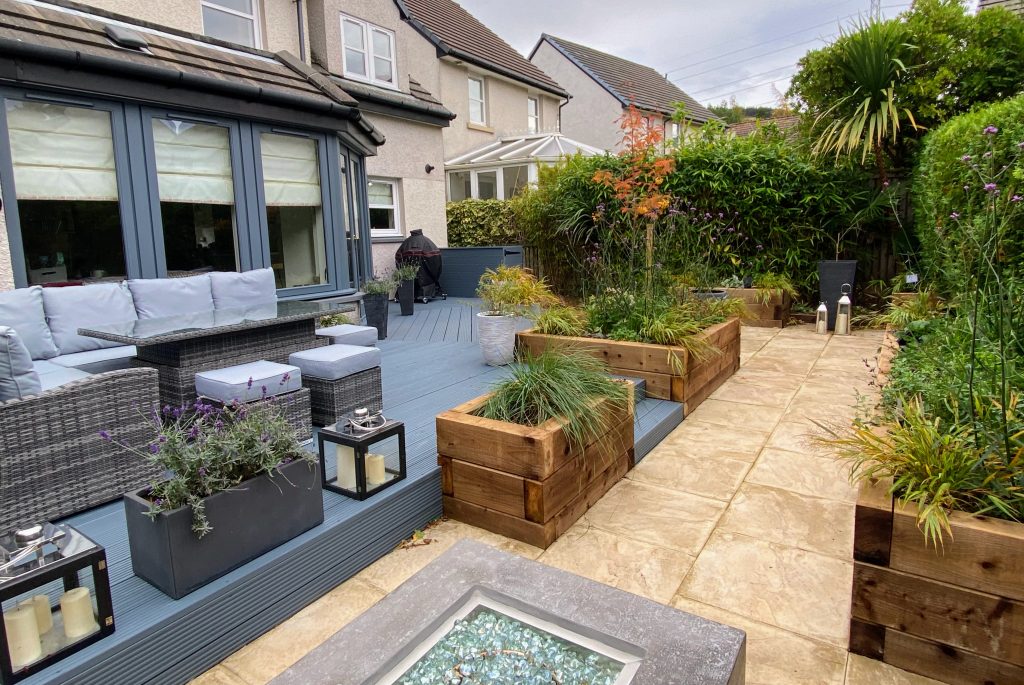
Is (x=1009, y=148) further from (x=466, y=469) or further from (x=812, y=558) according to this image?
(x=466, y=469)

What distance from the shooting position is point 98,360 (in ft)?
10.8

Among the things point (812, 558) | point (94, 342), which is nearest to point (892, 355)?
point (812, 558)

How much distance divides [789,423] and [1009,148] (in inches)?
78.2

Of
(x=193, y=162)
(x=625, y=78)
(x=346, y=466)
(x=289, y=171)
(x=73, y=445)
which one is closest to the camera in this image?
(x=73, y=445)

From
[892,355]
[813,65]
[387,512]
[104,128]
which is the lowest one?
[387,512]

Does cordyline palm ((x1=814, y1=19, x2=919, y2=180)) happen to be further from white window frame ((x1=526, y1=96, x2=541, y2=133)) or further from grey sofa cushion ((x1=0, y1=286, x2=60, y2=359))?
white window frame ((x1=526, y1=96, x2=541, y2=133))

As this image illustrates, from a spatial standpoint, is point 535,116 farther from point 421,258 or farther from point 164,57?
point 164,57

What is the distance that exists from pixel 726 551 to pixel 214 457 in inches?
76.7

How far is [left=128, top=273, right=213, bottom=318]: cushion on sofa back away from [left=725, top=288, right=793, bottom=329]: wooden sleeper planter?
18.3ft

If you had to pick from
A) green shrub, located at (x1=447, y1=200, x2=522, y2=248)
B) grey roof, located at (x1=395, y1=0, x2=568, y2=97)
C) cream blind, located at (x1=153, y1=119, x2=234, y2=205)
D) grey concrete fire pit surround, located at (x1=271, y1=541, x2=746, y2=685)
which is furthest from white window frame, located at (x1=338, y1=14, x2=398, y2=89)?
grey concrete fire pit surround, located at (x1=271, y1=541, x2=746, y2=685)

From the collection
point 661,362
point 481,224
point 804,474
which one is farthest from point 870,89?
point 481,224

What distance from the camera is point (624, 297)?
4402 millimetres

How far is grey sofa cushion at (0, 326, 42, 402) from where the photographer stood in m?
2.11

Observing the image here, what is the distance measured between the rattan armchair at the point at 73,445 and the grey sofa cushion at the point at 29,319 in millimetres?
1420
